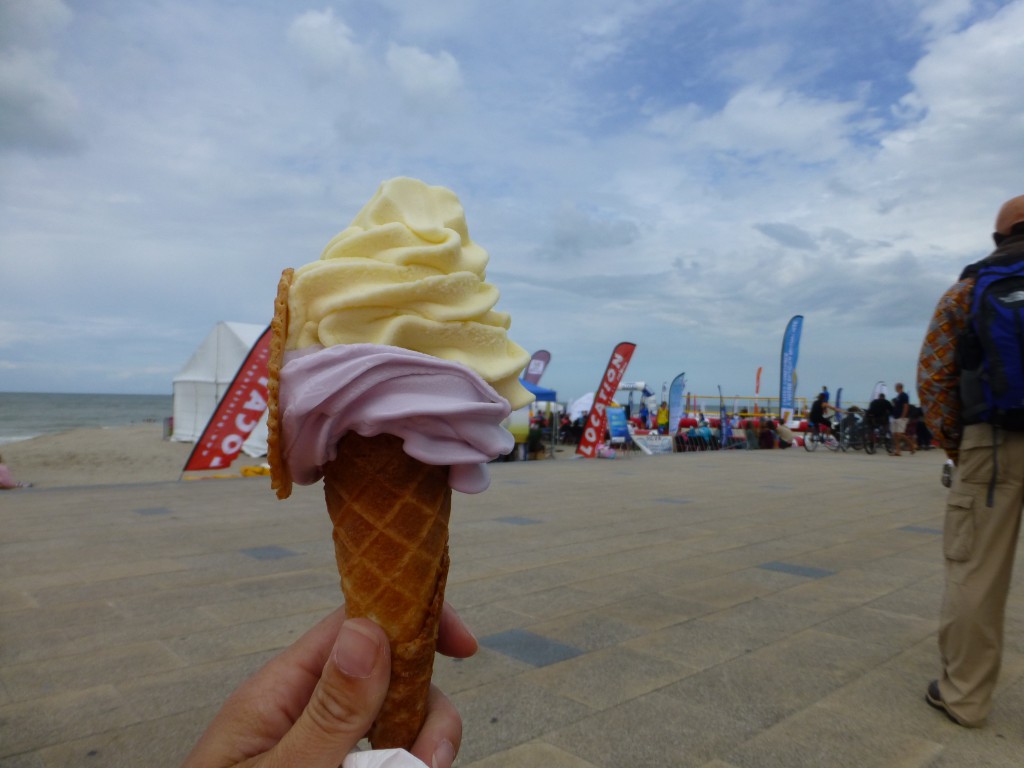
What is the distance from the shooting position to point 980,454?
2.94 m

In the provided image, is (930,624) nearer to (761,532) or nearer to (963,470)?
(963,470)

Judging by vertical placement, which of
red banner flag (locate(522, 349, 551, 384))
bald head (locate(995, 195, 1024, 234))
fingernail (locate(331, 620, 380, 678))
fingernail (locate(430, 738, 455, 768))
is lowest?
fingernail (locate(430, 738, 455, 768))

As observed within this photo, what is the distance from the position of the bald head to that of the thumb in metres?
3.03

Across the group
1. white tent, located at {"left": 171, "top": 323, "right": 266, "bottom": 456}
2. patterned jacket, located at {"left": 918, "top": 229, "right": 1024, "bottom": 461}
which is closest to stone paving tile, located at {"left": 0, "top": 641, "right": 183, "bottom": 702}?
patterned jacket, located at {"left": 918, "top": 229, "right": 1024, "bottom": 461}

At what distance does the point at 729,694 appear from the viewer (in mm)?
3184

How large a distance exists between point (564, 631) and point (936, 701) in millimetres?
1777

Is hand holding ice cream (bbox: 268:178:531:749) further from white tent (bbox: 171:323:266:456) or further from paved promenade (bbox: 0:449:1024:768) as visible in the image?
white tent (bbox: 171:323:266:456)

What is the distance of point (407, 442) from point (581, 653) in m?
2.64

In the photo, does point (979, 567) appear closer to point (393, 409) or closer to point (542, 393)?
point (393, 409)

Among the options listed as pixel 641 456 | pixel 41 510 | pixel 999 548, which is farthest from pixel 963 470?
pixel 641 456

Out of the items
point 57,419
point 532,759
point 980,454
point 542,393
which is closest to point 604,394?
point 542,393

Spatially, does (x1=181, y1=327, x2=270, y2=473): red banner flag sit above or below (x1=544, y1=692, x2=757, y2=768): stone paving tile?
above

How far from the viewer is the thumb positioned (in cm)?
126

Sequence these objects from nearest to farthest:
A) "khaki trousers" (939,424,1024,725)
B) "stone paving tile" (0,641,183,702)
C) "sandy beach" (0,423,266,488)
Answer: "khaki trousers" (939,424,1024,725)
"stone paving tile" (0,641,183,702)
"sandy beach" (0,423,266,488)
